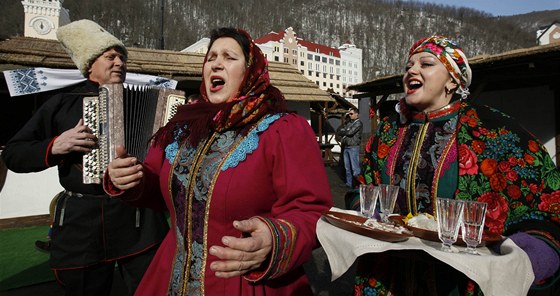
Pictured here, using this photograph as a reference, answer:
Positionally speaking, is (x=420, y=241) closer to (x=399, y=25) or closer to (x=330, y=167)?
(x=330, y=167)

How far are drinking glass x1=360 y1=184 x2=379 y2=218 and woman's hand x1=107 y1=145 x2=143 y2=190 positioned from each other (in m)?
1.12

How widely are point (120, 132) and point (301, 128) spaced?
3.63ft

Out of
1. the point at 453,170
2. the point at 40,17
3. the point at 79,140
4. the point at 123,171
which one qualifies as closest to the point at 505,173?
the point at 453,170

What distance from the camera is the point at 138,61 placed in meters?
8.93

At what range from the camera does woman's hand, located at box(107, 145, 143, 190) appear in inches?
67.8

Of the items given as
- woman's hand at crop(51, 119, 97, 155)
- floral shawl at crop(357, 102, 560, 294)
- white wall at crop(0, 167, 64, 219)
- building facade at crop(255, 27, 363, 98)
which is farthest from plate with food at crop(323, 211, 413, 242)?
building facade at crop(255, 27, 363, 98)

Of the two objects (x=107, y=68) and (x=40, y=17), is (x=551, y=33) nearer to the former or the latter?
(x=40, y=17)

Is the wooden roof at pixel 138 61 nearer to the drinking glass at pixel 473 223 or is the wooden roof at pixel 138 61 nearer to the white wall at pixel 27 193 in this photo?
the white wall at pixel 27 193

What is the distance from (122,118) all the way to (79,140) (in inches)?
12.5

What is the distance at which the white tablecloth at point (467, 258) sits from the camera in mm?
1120

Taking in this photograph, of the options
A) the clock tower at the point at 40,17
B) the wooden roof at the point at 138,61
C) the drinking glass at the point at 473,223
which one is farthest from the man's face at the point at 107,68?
the clock tower at the point at 40,17

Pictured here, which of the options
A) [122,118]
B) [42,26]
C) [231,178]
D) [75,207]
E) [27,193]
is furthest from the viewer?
[42,26]

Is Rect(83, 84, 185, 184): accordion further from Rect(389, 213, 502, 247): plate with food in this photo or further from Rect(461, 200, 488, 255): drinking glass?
Rect(461, 200, 488, 255): drinking glass

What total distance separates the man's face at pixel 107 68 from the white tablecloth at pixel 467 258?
207cm
